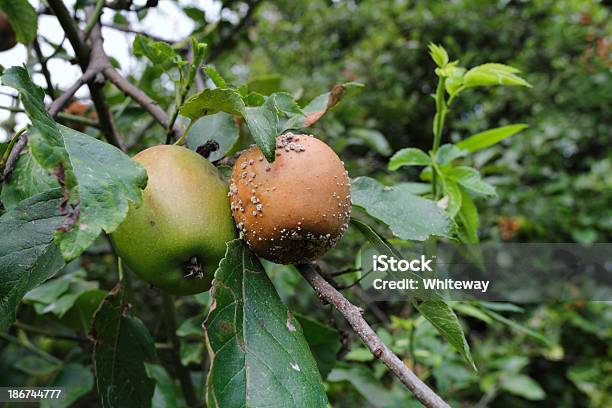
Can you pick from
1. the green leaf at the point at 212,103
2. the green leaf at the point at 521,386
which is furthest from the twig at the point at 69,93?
the green leaf at the point at 521,386

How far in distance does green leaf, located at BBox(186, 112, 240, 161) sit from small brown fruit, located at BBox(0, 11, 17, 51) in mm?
652

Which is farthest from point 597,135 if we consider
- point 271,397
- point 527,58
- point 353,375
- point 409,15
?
point 271,397

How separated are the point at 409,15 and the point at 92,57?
9.60 ft

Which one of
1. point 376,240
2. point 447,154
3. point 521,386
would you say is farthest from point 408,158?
point 521,386

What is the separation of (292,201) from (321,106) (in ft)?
0.73

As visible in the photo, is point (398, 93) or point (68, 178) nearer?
point (68, 178)

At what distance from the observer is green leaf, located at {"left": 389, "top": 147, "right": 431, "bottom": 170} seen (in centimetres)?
89

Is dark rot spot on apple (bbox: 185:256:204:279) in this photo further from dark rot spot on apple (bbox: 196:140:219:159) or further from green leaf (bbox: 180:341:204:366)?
green leaf (bbox: 180:341:204:366)

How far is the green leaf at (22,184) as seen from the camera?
0.64m

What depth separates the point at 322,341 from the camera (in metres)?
0.89

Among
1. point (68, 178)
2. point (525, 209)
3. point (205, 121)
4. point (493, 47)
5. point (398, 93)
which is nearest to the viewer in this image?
point (68, 178)

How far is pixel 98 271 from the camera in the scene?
178 cm

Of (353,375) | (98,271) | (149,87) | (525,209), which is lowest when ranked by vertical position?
(525,209)

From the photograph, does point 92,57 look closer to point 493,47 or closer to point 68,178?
point 68,178
